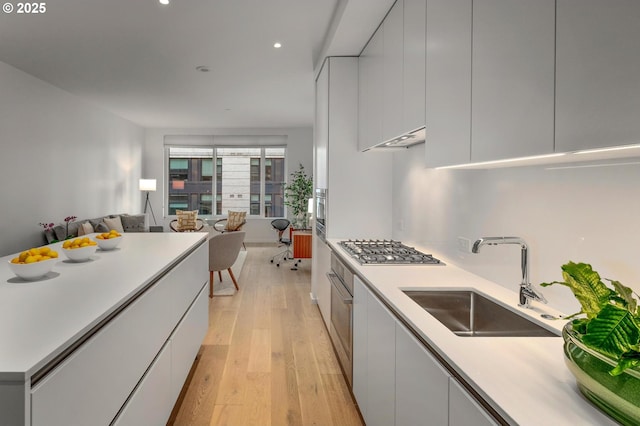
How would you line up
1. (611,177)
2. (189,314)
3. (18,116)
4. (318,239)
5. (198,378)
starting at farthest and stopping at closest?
(18,116), (318,239), (198,378), (189,314), (611,177)

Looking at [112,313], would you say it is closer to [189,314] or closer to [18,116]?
[189,314]

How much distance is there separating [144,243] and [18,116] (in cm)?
382

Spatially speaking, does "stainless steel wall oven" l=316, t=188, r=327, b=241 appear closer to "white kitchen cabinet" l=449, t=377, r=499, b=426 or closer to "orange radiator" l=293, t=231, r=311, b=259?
"orange radiator" l=293, t=231, r=311, b=259

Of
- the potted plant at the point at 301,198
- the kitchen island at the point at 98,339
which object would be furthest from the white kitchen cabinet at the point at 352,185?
the potted plant at the point at 301,198

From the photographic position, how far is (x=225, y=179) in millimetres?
9375

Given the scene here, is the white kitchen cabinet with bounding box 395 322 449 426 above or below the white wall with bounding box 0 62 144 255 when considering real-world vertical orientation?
below

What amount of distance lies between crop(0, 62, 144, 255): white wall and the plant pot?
600 cm

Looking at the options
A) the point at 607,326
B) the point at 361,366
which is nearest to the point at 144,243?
the point at 361,366

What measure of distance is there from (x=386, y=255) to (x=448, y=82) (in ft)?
3.79

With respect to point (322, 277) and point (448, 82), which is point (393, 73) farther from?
point (322, 277)

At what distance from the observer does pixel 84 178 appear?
6.52m

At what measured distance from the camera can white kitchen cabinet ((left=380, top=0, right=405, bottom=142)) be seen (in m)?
2.23

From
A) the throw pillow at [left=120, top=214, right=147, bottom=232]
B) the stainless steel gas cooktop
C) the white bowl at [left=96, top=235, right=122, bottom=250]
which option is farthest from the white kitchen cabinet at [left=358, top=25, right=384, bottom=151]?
the throw pillow at [left=120, top=214, right=147, bottom=232]

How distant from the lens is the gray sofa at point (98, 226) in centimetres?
538
